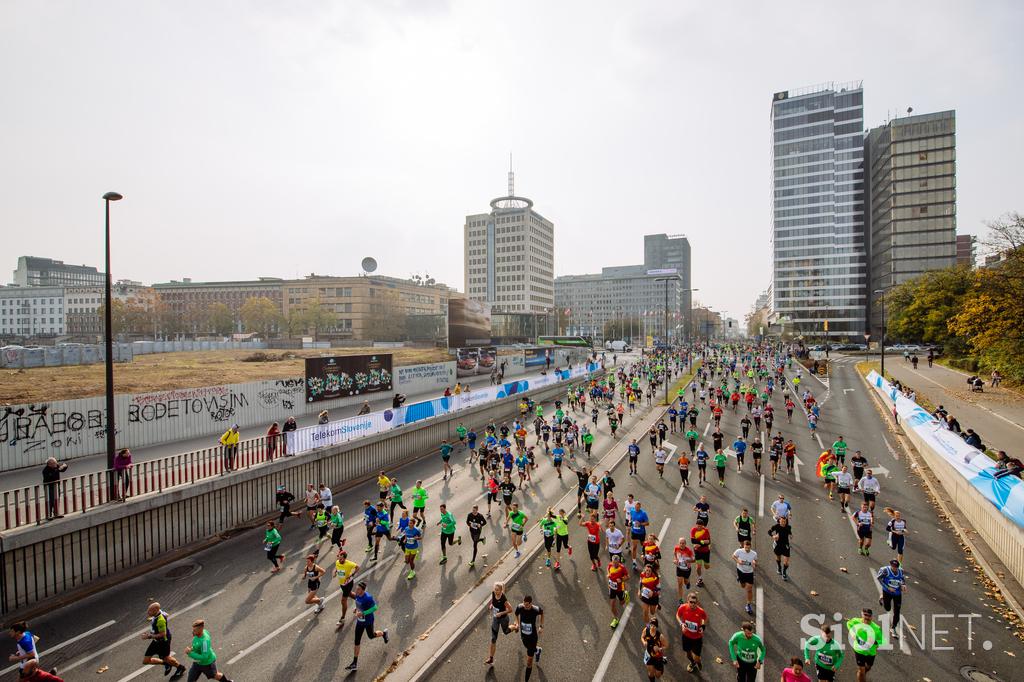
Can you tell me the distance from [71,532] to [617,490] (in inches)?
648

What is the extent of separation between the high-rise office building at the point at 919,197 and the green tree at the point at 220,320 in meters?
153

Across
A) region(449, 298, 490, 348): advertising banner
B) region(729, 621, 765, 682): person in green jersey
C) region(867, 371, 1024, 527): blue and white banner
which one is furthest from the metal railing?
region(449, 298, 490, 348): advertising banner

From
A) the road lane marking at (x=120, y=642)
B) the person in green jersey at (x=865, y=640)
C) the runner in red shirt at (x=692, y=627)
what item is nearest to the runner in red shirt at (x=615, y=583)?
the runner in red shirt at (x=692, y=627)

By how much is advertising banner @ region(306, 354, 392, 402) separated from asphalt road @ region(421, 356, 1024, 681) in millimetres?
19677

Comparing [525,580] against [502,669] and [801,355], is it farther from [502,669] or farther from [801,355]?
[801,355]

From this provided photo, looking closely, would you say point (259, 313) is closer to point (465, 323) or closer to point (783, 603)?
point (465, 323)

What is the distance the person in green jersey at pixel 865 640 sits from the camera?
7.96m

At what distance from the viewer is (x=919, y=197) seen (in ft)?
352

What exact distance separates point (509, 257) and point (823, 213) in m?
84.6

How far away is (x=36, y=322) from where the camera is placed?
470 feet

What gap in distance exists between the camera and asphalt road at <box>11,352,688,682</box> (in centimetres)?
905

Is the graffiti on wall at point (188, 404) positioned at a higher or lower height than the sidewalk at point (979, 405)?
higher

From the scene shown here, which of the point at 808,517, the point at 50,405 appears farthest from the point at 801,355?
the point at 50,405

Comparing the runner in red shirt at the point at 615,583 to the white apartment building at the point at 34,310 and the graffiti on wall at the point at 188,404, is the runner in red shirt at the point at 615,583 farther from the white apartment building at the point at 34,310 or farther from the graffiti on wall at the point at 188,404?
the white apartment building at the point at 34,310
